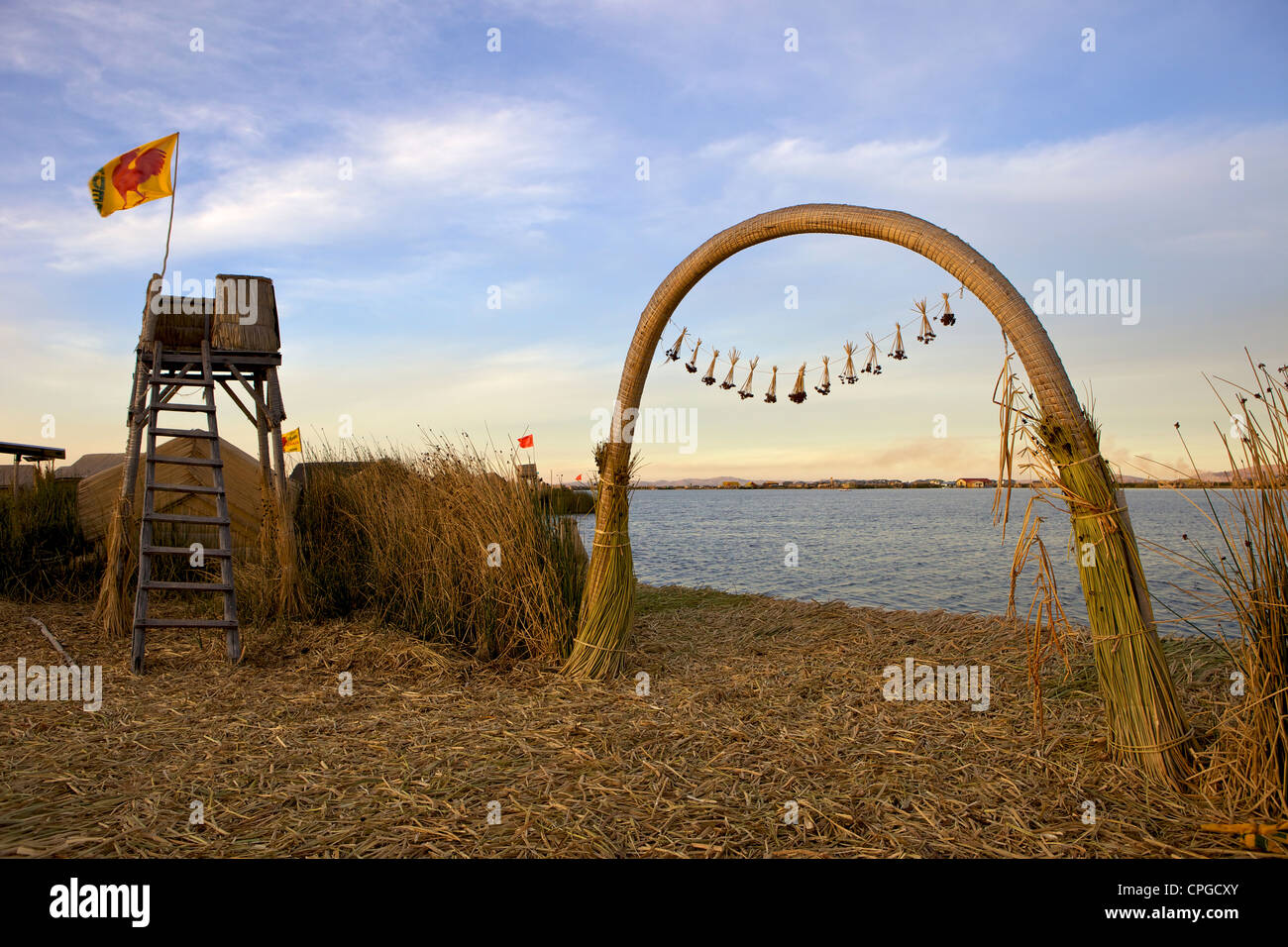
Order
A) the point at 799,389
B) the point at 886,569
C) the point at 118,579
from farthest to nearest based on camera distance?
1. the point at 886,569
2. the point at 118,579
3. the point at 799,389

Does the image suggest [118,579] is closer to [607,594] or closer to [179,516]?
[179,516]

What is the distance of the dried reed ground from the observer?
2816 mm

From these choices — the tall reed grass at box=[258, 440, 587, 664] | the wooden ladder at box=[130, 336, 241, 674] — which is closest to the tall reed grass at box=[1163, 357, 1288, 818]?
the tall reed grass at box=[258, 440, 587, 664]

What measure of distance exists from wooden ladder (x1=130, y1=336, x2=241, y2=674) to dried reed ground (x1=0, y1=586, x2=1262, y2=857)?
320 mm

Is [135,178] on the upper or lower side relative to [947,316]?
upper

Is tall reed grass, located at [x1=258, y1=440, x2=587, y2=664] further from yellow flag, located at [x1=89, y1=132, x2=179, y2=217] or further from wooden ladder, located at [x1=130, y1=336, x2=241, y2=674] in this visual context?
yellow flag, located at [x1=89, y1=132, x2=179, y2=217]

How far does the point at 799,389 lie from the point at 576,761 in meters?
2.46

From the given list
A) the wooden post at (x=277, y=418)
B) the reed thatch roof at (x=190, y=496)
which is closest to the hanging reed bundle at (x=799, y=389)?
the wooden post at (x=277, y=418)

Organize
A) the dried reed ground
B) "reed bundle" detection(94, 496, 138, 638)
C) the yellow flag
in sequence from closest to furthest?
the dried reed ground → "reed bundle" detection(94, 496, 138, 638) → the yellow flag

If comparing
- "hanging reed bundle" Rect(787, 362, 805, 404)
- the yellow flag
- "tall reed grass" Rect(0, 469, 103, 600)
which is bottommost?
"tall reed grass" Rect(0, 469, 103, 600)

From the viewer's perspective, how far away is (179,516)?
5.31m

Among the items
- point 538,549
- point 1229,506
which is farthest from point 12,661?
point 1229,506

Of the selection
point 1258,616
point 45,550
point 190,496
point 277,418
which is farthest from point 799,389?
point 45,550
